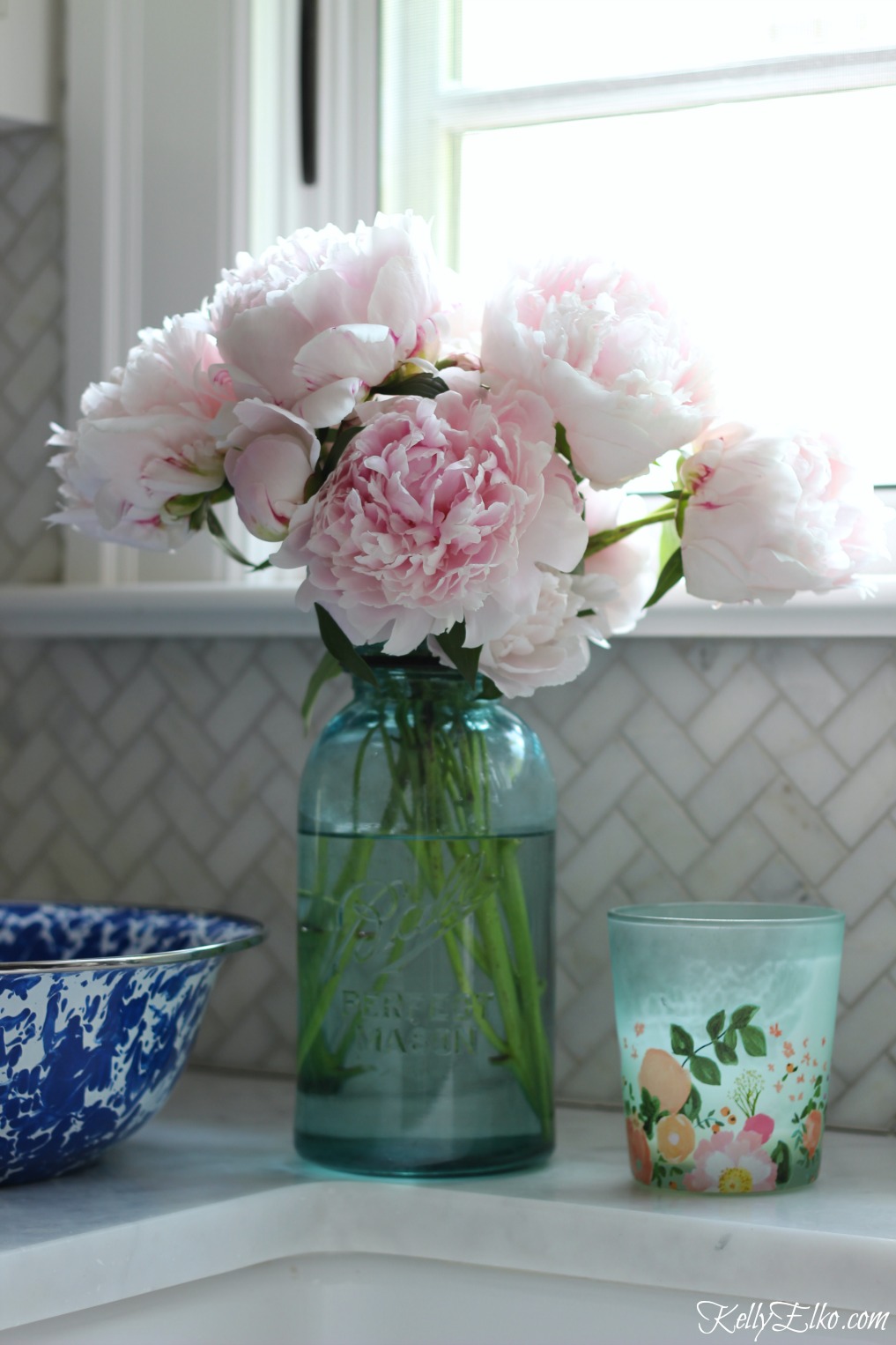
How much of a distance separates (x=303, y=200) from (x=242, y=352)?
497 mm

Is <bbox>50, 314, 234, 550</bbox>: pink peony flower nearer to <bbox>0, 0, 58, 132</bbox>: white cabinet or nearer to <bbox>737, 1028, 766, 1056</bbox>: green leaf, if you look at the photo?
<bbox>737, 1028, 766, 1056</bbox>: green leaf

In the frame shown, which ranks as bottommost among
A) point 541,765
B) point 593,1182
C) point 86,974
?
point 593,1182

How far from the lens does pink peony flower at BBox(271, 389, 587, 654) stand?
28.0 inches

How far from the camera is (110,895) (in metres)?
1.26

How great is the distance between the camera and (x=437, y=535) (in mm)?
713

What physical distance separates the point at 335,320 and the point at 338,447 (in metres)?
0.06

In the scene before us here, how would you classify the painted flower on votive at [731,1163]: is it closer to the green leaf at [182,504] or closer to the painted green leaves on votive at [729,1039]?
the painted green leaves on votive at [729,1039]

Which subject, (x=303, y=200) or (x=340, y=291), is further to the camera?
(x=303, y=200)

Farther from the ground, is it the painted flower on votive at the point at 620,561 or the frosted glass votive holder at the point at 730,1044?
the painted flower on votive at the point at 620,561

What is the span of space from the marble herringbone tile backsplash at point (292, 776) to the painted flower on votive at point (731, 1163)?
0.63 feet

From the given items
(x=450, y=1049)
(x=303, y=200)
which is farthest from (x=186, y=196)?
(x=450, y=1049)

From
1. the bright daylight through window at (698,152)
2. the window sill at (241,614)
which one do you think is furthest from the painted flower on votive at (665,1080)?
the bright daylight through window at (698,152)

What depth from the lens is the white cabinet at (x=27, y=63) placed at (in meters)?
1.25

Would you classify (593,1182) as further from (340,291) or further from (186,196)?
(186,196)
